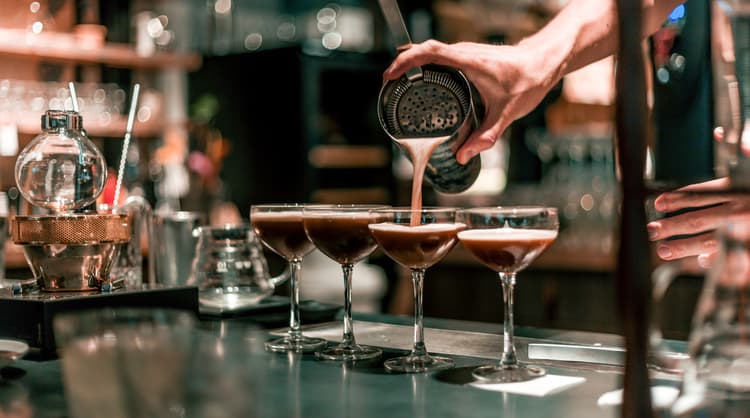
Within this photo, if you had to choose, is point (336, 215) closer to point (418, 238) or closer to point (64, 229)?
point (418, 238)

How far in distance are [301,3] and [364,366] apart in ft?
17.4

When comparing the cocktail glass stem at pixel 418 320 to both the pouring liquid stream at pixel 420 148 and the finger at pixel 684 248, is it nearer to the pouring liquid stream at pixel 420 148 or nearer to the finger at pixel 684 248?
the pouring liquid stream at pixel 420 148

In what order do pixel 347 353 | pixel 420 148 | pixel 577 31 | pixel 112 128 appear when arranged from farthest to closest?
pixel 112 128 → pixel 577 31 → pixel 420 148 → pixel 347 353

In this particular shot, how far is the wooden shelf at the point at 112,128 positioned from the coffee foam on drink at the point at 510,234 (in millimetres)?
3429

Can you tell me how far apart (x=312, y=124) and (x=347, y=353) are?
13.5 feet

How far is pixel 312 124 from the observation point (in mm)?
5473

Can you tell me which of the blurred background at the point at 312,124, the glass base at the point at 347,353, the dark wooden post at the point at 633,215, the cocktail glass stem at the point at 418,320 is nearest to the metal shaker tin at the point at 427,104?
the cocktail glass stem at the point at 418,320

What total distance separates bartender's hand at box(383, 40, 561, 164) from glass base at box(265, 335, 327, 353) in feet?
1.25

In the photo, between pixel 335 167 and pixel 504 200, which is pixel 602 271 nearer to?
pixel 504 200

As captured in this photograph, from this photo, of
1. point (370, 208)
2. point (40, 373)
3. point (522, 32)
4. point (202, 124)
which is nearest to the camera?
point (40, 373)

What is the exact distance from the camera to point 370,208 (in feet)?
4.83

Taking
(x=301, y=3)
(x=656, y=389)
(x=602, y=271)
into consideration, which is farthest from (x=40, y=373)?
(x=301, y=3)

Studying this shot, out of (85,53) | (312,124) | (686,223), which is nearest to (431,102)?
(686,223)

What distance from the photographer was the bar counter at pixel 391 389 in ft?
3.51
